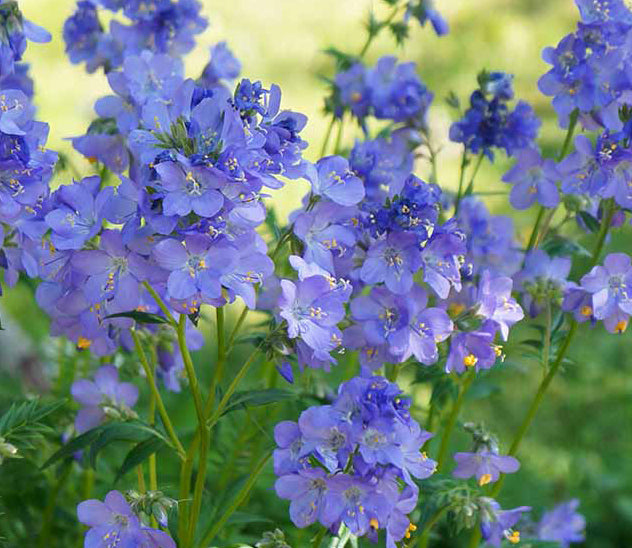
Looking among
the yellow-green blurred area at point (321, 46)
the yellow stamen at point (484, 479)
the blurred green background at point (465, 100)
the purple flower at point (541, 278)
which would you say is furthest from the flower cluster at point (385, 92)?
the yellow-green blurred area at point (321, 46)

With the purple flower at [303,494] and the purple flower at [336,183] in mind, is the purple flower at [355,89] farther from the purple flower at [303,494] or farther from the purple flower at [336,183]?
the purple flower at [303,494]

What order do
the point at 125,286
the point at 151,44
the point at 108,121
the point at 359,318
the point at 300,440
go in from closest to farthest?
the point at 125,286 < the point at 300,440 < the point at 359,318 < the point at 108,121 < the point at 151,44

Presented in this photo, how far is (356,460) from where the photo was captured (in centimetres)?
140

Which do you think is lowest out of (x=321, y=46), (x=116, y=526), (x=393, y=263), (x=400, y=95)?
(x=116, y=526)

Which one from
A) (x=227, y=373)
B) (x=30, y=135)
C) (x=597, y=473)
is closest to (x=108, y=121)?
(x=30, y=135)

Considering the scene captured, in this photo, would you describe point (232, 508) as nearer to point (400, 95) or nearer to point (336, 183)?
point (336, 183)

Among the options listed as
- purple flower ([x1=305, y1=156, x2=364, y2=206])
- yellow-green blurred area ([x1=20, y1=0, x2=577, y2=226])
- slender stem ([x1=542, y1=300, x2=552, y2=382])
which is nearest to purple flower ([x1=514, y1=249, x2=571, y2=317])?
slender stem ([x1=542, y1=300, x2=552, y2=382])

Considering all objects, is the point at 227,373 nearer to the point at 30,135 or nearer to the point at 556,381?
the point at 556,381

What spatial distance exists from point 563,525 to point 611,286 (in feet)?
2.90

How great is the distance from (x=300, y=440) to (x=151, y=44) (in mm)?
1027

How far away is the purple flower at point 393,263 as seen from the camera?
1574 millimetres

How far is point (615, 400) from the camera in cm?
362

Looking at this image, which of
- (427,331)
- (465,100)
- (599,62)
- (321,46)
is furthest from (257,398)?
(321,46)

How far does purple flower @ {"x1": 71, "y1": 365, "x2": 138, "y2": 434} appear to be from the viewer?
1.87m
